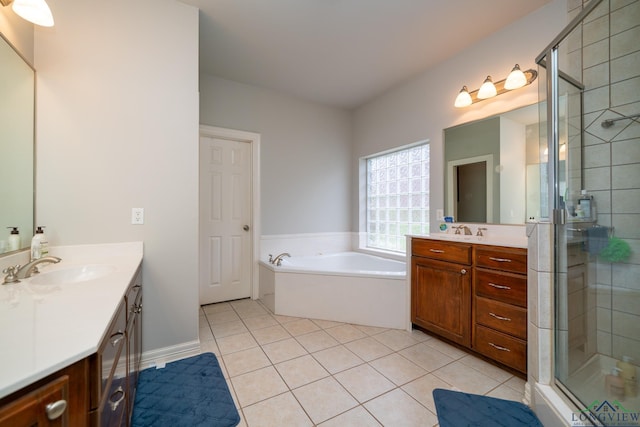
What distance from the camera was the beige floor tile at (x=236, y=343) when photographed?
208cm

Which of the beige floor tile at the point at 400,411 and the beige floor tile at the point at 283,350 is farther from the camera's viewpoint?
the beige floor tile at the point at 283,350

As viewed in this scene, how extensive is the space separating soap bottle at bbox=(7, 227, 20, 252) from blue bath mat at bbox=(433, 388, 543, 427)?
7.98 ft

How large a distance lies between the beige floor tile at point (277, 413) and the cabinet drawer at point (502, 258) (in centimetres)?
153

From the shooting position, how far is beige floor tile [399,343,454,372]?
1.86 metres

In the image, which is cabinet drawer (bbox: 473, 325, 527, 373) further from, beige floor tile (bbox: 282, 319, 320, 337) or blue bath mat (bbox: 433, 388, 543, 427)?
beige floor tile (bbox: 282, 319, 320, 337)

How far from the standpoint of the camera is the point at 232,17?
2113 millimetres

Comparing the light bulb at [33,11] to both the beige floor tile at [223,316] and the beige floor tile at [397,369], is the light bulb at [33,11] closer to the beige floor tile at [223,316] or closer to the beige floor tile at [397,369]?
the beige floor tile at [223,316]

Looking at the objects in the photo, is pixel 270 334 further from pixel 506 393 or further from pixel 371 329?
→ pixel 506 393

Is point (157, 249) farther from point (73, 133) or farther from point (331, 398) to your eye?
point (331, 398)

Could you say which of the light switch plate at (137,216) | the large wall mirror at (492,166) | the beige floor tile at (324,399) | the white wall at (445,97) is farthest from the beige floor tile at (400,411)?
the light switch plate at (137,216)

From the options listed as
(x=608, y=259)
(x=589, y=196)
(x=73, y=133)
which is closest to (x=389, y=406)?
(x=608, y=259)

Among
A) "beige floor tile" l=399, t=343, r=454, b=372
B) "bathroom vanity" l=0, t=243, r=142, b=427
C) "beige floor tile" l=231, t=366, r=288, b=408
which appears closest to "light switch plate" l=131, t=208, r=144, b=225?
"bathroom vanity" l=0, t=243, r=142, b=427

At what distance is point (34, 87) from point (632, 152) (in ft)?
11.8

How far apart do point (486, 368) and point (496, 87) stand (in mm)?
2228
